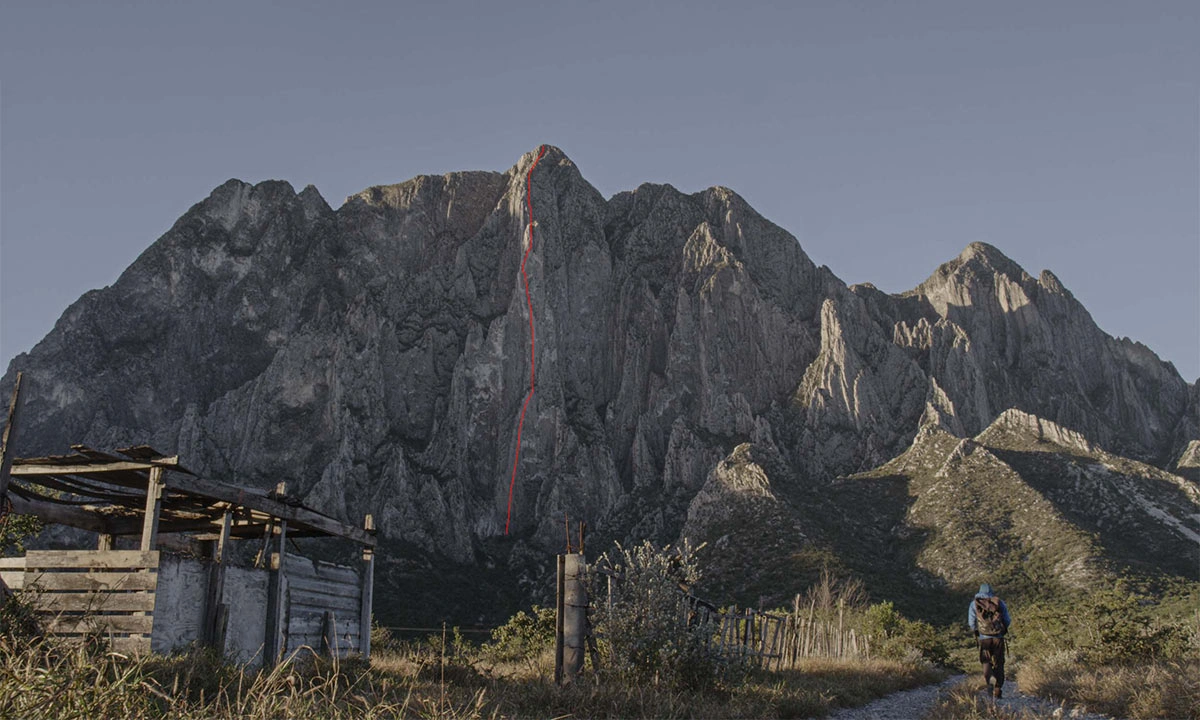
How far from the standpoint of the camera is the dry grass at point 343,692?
4.75 m

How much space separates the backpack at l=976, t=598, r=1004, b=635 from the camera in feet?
51.0

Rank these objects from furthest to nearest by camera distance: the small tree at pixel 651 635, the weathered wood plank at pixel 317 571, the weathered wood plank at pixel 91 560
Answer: the weathered wood plank at pixel 317 571 < the weathered wood plank at pixel 91 560 < the small tree at pixel 651 635

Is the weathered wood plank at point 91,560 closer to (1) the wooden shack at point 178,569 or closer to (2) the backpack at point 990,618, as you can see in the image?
(1) the wooden shack at point 178,569

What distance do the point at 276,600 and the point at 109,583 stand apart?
3.90m

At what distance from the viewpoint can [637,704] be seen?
36.5 feet

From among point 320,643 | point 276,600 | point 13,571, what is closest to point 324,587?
point 320,643

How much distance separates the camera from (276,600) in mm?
17359

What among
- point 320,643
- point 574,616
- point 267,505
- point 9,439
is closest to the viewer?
point 9,439

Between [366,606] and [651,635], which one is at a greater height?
[651,635]

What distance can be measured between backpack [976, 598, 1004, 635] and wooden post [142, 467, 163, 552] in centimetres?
1440

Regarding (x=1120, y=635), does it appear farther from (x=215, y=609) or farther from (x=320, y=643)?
(x=215, y=609)

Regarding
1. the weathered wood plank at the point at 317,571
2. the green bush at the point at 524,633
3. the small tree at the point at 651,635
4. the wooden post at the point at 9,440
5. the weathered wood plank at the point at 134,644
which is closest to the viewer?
the wooden post at the point at 9,440

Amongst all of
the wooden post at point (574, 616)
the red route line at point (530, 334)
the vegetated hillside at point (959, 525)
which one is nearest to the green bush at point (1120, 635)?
the wooden post at point (574, 616)

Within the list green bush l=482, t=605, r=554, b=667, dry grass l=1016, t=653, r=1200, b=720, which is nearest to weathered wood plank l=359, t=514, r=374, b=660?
green bush l=482, t=605, r=554, b=667
